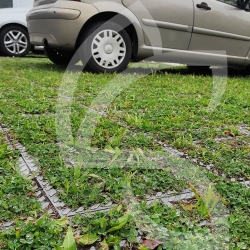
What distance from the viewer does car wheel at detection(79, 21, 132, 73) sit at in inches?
193

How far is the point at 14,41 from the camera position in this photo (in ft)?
27.5

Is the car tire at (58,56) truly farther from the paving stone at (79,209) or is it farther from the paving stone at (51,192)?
the paving stone at (79,209)

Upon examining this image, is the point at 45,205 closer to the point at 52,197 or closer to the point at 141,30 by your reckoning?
the point at 52,197

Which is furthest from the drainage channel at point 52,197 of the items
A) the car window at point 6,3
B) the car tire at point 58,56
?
the car window at point 6,3

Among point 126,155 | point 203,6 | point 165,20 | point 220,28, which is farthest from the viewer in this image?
point 220,28

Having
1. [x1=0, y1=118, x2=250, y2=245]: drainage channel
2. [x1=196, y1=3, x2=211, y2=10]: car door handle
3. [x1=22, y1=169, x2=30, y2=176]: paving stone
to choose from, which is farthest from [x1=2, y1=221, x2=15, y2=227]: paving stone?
[x1=196, y1=3, x2=211, y2=10]: car door handle

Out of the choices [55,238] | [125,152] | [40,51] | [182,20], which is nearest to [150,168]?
[125,152]

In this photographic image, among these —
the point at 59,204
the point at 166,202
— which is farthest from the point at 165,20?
the point at 59,204

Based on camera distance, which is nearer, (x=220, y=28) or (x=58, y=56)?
(x=220, y=28)

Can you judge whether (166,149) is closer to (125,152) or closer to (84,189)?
(125,152)

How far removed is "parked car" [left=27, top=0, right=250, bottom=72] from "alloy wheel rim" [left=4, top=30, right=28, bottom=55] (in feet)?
9.50

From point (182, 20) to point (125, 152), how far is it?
12.2ft

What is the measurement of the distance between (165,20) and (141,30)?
15.3 inches

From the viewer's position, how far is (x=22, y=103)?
118 inches
